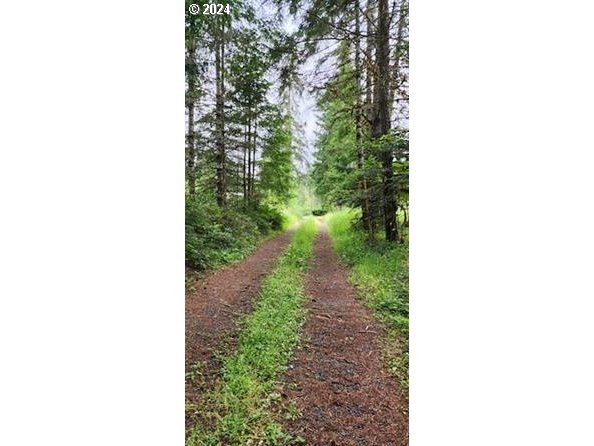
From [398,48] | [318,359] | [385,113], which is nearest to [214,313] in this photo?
[318,359]

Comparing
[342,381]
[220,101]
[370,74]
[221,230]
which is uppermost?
[370,74]

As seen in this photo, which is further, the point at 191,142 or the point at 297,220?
the point at 297,220

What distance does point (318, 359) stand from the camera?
259cm

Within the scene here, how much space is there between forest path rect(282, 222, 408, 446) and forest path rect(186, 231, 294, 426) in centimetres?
46

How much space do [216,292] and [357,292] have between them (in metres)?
1.06

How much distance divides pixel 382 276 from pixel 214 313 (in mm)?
1273

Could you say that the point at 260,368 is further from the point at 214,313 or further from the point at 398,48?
the point at 398,48

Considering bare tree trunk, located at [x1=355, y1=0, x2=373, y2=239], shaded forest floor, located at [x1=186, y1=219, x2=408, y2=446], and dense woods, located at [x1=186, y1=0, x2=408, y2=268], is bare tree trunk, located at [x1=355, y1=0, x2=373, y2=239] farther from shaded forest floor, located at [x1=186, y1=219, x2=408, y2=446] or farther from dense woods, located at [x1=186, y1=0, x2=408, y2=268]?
shaded forest floor, located at [x1=186, y1=219, x2=408, y2=446]

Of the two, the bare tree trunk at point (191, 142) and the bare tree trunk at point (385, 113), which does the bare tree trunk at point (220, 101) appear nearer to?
the bare tree trunk at point (191, 142)

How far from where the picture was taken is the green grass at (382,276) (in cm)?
255

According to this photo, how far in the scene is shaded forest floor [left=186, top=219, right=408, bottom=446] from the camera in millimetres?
2387
